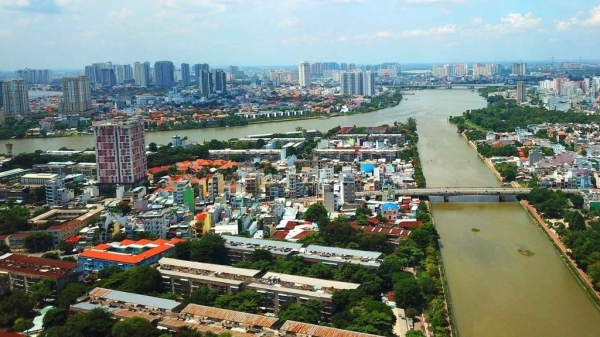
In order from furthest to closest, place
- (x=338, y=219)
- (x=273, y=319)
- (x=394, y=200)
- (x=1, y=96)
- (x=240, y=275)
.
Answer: (x=1, y=96), (x=394, y=200), (x=338, y=219), (x=240, y=275), (x=273, y=319)

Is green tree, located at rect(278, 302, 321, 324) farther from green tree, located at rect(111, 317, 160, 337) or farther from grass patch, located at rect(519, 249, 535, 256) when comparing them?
grass patch, located at rect(519, 249, 535, 256)

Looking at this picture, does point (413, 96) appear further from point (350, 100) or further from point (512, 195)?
point (512, 195)

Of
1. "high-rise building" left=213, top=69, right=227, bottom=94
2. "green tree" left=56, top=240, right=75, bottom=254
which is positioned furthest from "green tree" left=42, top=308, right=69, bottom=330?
"high-rise building" left=213, top=69, right=227, bottom=94

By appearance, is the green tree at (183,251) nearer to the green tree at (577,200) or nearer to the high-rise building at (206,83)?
the green tree at (577,200)

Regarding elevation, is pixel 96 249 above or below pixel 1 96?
below

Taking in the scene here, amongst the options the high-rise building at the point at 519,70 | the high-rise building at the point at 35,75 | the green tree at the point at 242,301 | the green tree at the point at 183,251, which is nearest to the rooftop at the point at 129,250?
the green tree at the point at 183,251

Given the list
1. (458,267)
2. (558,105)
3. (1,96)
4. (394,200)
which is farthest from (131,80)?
(458,267)
